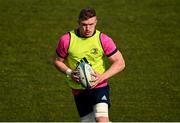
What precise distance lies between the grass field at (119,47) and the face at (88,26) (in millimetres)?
3888

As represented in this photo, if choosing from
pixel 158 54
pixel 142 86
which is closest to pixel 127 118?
pixel 142 86

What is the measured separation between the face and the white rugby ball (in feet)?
1.66

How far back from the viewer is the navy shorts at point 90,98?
30.7 ft

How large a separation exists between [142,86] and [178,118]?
2.08 meters

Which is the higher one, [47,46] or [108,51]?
[108,51]

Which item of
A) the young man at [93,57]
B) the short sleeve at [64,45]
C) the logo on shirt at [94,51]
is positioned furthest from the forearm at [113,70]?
the short sleeve at [64,45]

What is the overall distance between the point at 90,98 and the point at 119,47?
763cm

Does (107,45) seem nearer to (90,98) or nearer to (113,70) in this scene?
(113,70)

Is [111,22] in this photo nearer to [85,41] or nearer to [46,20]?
[46,20]

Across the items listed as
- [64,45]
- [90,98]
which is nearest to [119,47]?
[90,98]

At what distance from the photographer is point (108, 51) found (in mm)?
9289

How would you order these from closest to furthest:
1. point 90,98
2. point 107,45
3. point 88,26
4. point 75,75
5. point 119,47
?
point 88,26 < point 75,75 < point 107,45 < point 90,98 < point 119,47

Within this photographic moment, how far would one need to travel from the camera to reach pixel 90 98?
31.0 feet

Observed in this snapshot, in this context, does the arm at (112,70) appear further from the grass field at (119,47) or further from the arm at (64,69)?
the grass field at (119,47)
